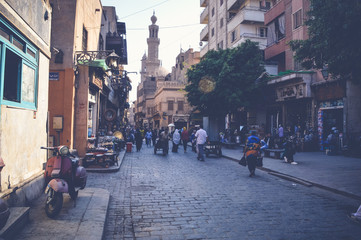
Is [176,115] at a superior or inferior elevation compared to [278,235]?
superior

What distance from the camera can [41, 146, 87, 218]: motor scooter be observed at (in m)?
5.09

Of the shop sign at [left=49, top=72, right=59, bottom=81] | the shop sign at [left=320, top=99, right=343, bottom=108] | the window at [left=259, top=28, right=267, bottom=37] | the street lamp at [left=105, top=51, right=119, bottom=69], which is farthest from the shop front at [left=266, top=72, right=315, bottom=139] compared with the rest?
the shop sign at [left=49, top=72, right=59, bottom=81]

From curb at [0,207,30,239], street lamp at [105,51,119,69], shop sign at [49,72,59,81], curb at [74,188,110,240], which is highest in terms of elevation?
street lamp at [105,51,119,69]

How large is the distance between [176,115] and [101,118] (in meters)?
35.7

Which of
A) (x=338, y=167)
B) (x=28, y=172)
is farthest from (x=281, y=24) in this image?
(x=28, y=172)

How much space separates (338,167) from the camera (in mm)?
11906

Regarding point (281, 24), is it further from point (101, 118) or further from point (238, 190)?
point (238, 190)

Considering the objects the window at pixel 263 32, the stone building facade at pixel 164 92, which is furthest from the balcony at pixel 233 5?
the stone building facade at pixel 164 92

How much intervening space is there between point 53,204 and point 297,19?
22090 millimetres

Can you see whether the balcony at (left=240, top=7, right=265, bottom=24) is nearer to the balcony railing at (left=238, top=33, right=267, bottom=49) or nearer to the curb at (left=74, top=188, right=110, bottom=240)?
the balcony railing at (left=238, top=33, right=267, bottom=49)

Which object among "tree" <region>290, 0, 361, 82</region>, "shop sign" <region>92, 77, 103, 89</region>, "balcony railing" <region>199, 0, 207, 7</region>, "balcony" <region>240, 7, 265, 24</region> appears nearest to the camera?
"tree" <region>290, 0, 361, 82</region>

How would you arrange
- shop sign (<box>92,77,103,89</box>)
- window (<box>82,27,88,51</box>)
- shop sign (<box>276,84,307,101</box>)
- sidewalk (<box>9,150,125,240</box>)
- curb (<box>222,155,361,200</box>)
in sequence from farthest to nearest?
shop sign (<box>276,84,307,101</box>) → shop sign (<box>92,77,103,89</box>) → window (<box>82,27,88,51</box>) → curb (<box>222,155,361,200</box>) → sidewalk (<box>9,150,125,240</box>)

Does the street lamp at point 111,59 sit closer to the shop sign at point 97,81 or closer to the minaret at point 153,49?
the shop sign at point 97,81

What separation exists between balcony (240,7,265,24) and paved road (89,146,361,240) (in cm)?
2279
